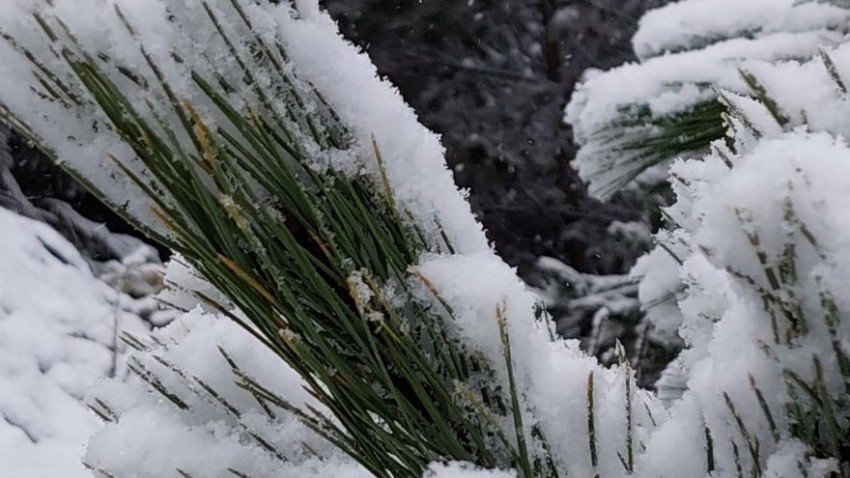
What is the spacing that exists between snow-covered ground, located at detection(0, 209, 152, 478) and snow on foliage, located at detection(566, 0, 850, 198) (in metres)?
1.39

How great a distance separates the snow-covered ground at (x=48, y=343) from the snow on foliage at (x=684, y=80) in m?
1.39

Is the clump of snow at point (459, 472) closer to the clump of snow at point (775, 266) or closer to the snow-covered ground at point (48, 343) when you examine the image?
the clump of snow at point (775, 266)

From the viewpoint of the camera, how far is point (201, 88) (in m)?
0.48

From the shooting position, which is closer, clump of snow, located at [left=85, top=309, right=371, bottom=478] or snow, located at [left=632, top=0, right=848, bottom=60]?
clump of snow, located at [left=85, top=309, right=371, bottom=478]

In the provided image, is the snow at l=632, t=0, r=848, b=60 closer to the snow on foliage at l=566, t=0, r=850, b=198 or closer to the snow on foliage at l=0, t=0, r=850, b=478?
the snow on foliage at l=566, t=0, r=850, b=198

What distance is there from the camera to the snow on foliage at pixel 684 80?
3.73 feet

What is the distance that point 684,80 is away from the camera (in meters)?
1.17

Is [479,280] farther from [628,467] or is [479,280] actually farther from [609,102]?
[609,102]

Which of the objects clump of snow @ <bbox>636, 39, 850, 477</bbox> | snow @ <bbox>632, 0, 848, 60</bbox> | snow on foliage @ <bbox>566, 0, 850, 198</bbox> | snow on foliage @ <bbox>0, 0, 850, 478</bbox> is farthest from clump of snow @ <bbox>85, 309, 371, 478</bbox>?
snow @ <bbox>632, 0, 848, 60</bbox>

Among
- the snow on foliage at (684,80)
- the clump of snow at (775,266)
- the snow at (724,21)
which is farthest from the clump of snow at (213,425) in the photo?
the snow at (724,21)

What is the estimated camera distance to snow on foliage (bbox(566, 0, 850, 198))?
3.73 ft

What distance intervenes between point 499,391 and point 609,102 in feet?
2.57

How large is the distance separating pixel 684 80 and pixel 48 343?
208cm

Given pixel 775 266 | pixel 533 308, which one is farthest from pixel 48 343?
pixel 775 266
